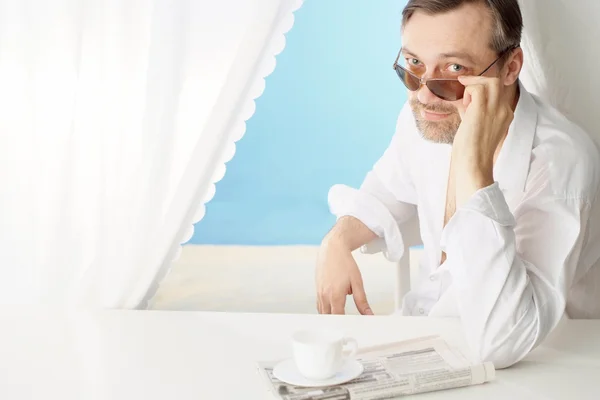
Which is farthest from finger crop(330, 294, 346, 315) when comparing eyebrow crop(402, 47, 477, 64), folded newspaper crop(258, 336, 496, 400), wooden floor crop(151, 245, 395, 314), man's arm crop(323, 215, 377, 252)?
wooden floor crop(151, 245, 395, 314)

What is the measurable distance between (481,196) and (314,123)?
4.88m

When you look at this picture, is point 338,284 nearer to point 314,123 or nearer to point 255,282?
point 255,282

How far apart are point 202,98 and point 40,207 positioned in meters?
0.49

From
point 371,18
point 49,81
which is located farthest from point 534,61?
point 371,18

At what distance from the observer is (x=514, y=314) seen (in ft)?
4.75

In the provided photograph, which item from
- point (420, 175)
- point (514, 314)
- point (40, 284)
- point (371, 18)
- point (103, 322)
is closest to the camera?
point (514, 314)

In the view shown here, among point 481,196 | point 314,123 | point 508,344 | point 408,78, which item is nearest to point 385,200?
point 408,78

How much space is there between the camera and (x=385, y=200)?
7.25ft

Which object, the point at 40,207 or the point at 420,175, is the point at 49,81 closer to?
the point at 40,207

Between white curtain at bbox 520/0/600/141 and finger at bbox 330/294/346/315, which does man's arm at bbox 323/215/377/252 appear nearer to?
finger at bbox 330/294/346/315

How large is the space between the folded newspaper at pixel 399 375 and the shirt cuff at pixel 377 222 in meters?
0.68

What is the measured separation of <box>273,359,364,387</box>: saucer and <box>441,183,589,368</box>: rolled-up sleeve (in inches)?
10.3

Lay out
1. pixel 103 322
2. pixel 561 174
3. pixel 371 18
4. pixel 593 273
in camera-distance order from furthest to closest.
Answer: pixel 371 18 → pixel 593 273 → pixel 103 322 → pixel 561 174

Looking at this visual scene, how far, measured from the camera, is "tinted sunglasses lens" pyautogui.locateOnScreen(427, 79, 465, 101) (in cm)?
167
